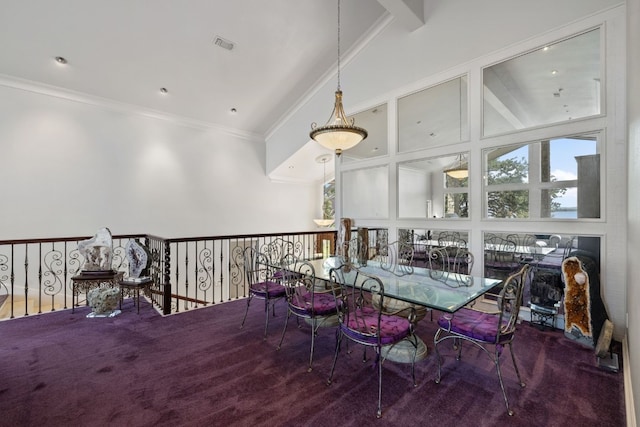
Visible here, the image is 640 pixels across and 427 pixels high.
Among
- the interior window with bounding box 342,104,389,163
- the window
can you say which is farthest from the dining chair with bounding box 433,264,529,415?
the interior window with bounding box 342,104,389,163

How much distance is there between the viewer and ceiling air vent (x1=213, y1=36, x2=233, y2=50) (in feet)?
14.9

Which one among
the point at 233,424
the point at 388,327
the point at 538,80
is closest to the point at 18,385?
the point at 233,424

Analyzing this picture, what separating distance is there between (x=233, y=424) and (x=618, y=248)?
13.0 ft

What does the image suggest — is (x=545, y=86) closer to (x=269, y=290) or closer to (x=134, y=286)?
(x=269, y=290)

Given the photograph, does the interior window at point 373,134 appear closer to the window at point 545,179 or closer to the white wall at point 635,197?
the window at point 545,179

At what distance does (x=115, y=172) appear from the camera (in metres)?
5.47

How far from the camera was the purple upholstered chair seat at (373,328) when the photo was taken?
213cm

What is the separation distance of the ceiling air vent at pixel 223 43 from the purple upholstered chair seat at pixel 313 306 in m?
4.24

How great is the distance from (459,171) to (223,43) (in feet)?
14.0

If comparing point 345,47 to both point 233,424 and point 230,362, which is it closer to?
point 230,362

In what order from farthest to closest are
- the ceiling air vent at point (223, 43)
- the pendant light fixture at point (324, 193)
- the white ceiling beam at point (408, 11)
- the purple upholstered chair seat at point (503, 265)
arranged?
the pendant light fixture at point (324, 193) → the ceiling air vent at point (223, 43) → the white ceiling beam at point (408, 11) → the purple upholstered chair seat at point (503, 265)

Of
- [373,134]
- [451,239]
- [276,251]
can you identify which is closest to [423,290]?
[451,239]

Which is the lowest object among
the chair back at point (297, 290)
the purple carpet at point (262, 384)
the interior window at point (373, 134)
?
the purple carpet at point (262, 384)

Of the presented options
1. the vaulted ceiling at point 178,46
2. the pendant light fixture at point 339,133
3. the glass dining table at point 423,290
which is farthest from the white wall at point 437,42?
the glass dining table at point 423,290
